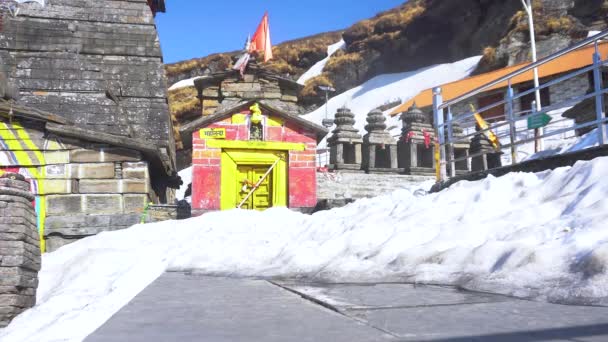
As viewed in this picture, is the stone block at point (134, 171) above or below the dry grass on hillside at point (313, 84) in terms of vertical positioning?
below

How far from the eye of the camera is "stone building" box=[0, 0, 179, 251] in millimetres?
9734

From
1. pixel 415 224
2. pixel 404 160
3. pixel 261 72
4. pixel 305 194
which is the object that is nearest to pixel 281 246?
pixel 415 224

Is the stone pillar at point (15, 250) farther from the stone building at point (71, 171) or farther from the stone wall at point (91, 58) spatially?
the stone wall at point (91, 58)

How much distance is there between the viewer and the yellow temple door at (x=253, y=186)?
1119 cm

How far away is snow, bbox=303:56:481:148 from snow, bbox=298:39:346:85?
5.25 m

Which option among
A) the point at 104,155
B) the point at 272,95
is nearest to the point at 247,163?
the point at 104,155

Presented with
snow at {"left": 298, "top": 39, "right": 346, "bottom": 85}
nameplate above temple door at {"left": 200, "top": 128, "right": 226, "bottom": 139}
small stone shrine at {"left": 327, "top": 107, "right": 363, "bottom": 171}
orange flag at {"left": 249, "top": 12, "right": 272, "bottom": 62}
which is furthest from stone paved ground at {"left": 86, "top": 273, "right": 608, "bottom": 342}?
snow at {"left": 298, "top": 39, "right": 346, "bottom": 85}

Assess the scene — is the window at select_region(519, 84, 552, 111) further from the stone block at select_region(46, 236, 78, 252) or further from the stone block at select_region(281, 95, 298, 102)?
the stone block at select_region(46, 236, 78, 252)

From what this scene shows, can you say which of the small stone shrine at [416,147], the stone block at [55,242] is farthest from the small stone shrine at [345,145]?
the stone block at [55,242]

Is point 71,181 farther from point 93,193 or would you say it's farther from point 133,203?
point 133,203

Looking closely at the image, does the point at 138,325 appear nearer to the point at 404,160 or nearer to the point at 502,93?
the point at 404,160

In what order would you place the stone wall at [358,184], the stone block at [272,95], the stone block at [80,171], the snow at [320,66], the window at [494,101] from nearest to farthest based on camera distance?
1. the stone block at [80,171]
2. the stone wall at [358,184]
3. the stone block at [272,95]
4. the window at [494,101]
5. the snow at [320,66]

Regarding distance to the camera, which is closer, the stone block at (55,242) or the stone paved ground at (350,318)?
the stone paved ground at (350,318)

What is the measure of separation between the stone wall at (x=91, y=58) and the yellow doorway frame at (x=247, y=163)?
13.0 ft
